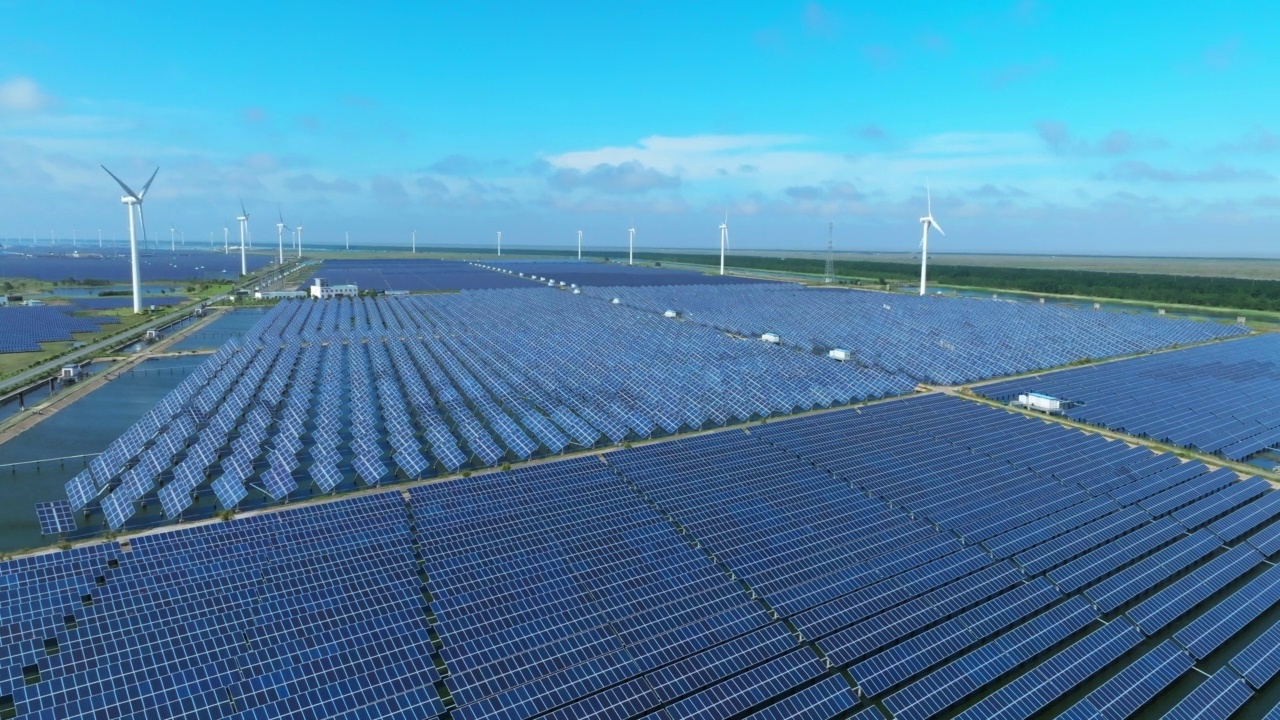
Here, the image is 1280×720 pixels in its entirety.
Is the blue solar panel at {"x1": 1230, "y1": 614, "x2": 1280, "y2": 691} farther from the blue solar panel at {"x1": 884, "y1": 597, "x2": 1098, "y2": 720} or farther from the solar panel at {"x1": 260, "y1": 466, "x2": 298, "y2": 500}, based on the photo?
the solar panel at {"x1": 260, "y1": 466, "x2": 298, "y2": 500}

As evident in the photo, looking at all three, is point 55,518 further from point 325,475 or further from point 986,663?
point 986,663

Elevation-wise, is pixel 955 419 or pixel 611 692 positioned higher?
pixel 955 419

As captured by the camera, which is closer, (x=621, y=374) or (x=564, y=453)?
(x=564, y=453)

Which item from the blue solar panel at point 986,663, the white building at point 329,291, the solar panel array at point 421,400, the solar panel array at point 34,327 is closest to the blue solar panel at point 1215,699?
the blue solar panel at point 986,663

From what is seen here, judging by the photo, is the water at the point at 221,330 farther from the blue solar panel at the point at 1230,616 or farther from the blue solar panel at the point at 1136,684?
the blue solar panel at the point at 1230,616

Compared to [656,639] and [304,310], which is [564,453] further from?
[304,310]

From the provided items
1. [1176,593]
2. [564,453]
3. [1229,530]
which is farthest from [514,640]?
[1229,530]

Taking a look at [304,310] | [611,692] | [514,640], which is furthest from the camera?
[304,310]
